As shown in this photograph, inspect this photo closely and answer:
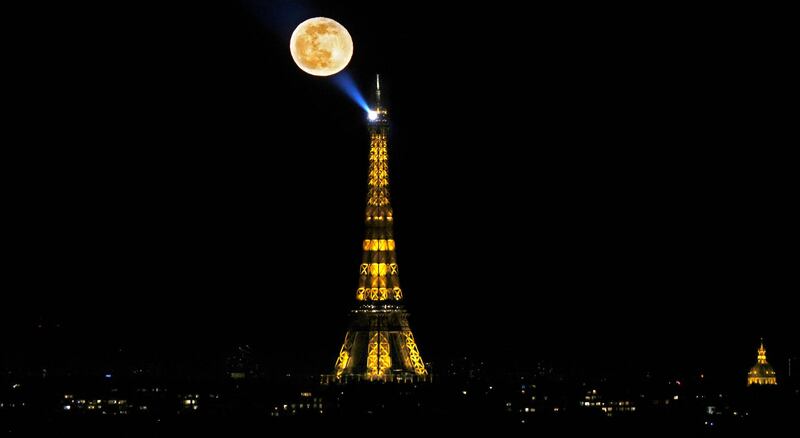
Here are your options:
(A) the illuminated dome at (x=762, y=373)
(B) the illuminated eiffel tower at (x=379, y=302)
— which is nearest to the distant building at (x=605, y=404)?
(B) the illuminated eiffel tower at (x=379, y=302)

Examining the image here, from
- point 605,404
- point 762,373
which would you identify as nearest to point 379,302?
point 605,404

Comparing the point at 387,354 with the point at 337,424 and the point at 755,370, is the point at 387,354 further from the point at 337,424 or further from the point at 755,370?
the point at 755,370

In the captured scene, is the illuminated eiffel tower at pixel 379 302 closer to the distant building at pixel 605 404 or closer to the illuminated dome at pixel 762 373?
the distant building at pixel 605 404

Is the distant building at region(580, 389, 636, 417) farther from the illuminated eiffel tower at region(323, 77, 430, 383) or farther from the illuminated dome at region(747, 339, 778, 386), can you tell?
the illuminated dome at region(747, 339, 778, 386)

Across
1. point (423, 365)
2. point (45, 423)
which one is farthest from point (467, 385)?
point (45, 423)

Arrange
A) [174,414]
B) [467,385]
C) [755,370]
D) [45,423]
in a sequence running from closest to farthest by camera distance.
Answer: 1. [45,423]
2. [174,414]
3. [467,385]
4. [755,370]

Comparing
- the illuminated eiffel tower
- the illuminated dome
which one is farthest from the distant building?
the illuminated dome
